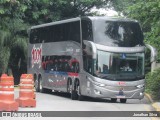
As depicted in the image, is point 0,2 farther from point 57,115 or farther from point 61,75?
point 57,115

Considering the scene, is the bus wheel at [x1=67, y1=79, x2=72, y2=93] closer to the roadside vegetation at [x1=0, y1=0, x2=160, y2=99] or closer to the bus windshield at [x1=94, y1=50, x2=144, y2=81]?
the bus windshield at [x1=94, y1=50, x2=144, y2=81]

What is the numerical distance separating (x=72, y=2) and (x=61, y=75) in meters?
19.0

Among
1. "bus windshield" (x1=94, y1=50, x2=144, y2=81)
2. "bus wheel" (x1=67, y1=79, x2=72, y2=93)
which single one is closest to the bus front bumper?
"bus windshield" (x1=94, y1=50, x2=144, y2=81)

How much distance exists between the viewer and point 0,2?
27672 millimetres

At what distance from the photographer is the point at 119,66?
25344 mm

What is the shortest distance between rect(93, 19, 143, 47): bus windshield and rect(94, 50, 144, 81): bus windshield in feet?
1.74

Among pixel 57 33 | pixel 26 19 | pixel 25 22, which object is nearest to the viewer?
pixel 57 33

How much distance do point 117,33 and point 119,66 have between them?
1.57 metres

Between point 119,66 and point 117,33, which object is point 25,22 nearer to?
point 117,33

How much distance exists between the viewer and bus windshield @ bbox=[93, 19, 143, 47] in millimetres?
25422

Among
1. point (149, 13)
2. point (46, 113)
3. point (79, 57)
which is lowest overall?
point (46, 113)

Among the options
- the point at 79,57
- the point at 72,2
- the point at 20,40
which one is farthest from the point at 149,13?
the point at 72,2

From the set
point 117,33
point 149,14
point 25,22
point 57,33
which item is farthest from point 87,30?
point 25,22

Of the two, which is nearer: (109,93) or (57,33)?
(109,93)
